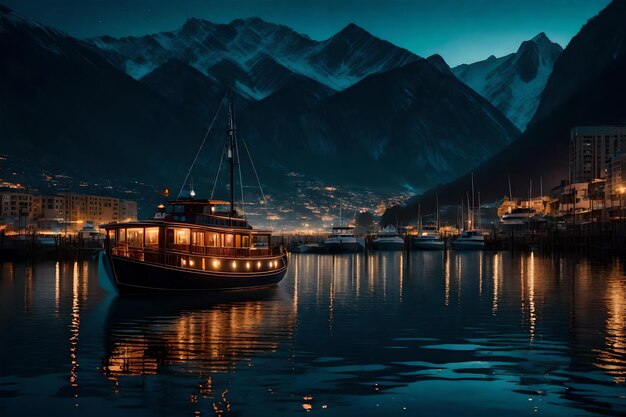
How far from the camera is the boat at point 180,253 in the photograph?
53.4 m

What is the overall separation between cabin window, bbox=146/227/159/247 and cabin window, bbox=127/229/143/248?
496 millimetres

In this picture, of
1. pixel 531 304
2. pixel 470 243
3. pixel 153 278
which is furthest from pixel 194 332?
pixel 470 243

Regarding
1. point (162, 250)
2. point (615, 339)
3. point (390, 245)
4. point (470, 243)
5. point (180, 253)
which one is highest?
point (162, 250)

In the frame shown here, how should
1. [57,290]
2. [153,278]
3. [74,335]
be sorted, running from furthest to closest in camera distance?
1. [57,290]
2. [153,278]
3. [74,335]

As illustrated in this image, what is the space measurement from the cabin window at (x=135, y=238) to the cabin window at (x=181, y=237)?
2.45 m

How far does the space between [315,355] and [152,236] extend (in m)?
28.1

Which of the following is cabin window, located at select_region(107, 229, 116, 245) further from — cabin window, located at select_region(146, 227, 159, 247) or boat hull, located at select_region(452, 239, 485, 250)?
boat hull, located at select_region(452, 239, 485, 250)

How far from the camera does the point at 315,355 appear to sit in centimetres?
2922

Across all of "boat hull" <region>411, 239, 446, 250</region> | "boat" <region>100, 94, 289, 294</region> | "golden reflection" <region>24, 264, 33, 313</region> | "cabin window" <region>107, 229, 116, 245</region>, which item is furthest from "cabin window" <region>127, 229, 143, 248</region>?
"boat hull" <region>411, 239, 446, 250</region>

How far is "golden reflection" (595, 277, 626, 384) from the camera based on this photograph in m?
26.2

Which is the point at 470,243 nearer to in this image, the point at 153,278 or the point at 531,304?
the point at 531,304

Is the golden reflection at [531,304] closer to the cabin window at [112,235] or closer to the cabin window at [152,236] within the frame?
the cabin window at [152,236]

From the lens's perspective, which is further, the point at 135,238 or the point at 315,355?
the point at 135,238

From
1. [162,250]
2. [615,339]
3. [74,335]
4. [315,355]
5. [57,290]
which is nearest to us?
[315,355]
